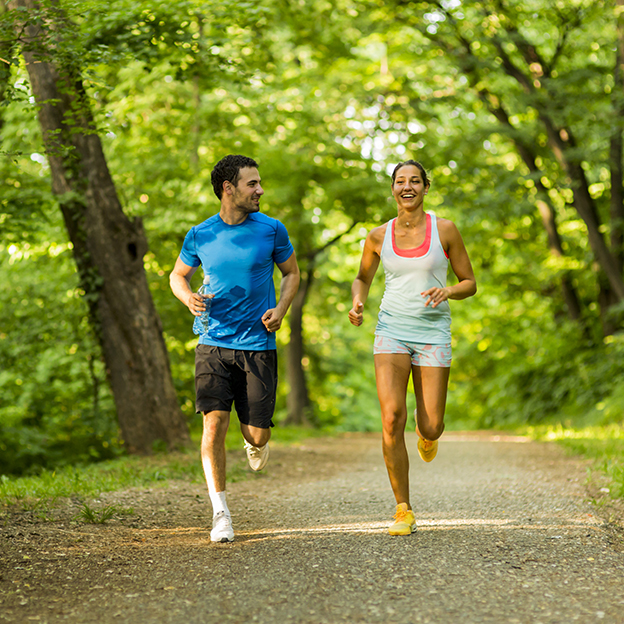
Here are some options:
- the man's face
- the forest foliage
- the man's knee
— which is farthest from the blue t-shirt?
the forest foliage

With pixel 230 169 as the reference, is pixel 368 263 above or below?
below

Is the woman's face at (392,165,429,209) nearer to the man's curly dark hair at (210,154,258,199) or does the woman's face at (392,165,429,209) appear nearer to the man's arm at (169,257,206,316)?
the man's curly dark hair at (210,154,258,199)

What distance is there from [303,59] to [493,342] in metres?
9.38

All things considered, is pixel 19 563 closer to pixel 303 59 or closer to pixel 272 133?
pixel 272 133

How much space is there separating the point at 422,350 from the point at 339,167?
10529 mm

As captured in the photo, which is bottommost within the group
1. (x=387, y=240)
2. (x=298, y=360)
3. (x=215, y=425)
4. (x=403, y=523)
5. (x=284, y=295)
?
(x=298, y=360)

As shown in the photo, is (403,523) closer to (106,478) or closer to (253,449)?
(253,449)

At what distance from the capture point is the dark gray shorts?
14.9 ft

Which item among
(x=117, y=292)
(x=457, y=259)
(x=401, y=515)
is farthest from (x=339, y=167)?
(x=401, y=515)

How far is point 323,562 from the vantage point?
153 inches

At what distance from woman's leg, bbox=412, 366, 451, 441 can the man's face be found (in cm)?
147

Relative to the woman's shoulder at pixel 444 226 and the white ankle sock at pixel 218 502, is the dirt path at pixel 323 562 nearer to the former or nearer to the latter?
the white ankle sock at pixel 218 502

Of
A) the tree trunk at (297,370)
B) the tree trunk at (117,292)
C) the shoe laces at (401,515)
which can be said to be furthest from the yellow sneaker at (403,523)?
the tree trunk at (297,370)

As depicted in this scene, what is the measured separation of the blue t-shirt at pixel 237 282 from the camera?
14.9ft
